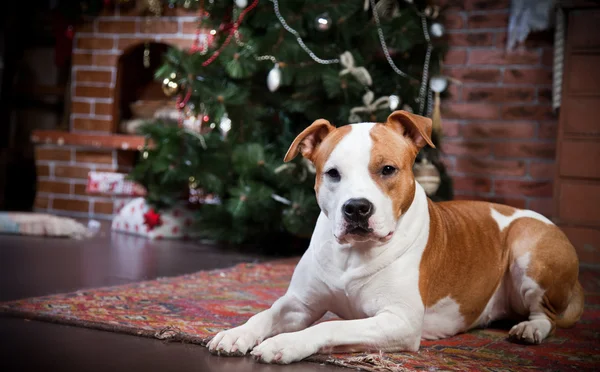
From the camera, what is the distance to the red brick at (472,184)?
474 centimetres

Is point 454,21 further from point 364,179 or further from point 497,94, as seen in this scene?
point 364,179

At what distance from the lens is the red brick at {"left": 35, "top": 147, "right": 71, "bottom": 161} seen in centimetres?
617

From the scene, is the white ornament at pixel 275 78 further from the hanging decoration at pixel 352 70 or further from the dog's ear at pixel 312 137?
the dog's ear at pixel 312 137

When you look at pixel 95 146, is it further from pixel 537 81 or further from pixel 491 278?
pixel 491 278

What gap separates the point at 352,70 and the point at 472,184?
1.50 metres

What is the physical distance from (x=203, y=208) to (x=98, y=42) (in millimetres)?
2630

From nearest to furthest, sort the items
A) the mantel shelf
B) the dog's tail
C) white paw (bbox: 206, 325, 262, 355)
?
white paw (bbox: 206, 325, 262, 355), the dog's tail, the mantel shelf

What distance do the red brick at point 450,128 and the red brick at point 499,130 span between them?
46 mm

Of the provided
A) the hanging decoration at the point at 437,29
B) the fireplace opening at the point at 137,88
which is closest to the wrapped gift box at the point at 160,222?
the fireplace opening at the point at 137,88

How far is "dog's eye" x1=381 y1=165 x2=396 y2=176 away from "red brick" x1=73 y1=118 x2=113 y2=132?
4680 millimetres

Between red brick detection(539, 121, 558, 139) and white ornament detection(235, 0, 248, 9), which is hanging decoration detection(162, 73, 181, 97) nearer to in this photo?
white ornament detection(235, 0, 248, 9)

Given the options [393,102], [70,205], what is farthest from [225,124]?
[70,205]

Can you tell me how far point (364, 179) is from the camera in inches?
72.8

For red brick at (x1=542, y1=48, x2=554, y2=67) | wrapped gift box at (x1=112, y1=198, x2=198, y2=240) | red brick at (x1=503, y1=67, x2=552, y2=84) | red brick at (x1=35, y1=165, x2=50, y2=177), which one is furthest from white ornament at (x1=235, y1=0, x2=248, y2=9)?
red brick at (x1=35, y1=165, x2=50, y2=177)
